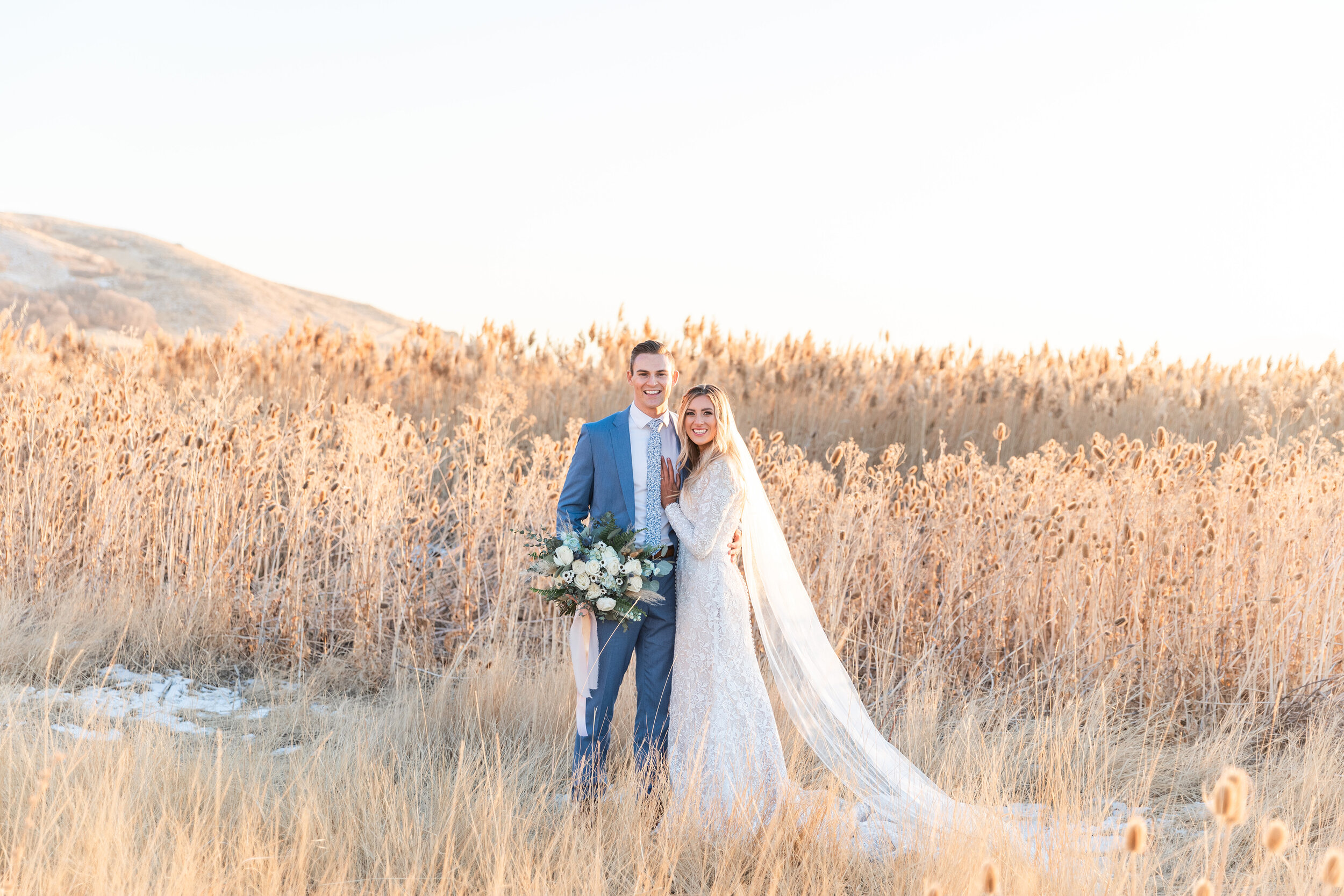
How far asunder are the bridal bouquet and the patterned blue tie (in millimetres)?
125

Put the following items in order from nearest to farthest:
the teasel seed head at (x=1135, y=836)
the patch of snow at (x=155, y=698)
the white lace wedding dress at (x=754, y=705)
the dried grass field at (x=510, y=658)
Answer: the teasel seed head at (x=1135, y=836)
the dried grass field at (x=510, y=658)
the white lace wedding dress at (x=754, y=705)
the patch of snow at (x=155, y=698)

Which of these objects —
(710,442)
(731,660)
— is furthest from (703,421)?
(731,660)

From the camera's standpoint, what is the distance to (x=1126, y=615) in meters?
5.40

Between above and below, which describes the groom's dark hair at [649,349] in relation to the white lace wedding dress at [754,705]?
above

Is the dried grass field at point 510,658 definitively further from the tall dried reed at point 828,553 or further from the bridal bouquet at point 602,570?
the bridal bouquet at point 602,570

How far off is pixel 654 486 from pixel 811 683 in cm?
98

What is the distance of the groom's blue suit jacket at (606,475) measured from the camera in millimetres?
3590

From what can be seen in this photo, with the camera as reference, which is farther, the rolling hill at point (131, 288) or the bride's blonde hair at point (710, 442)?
the rolling hill at point (131, 288)

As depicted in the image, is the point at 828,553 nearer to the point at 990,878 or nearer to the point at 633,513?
the point at 633,513

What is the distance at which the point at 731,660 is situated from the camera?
11.2 ft

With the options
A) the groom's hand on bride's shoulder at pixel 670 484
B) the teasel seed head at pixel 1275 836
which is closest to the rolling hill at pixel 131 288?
the groom's hand on bride's shoulder at pixel 670 484

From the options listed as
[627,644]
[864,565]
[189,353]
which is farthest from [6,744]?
[189,353]

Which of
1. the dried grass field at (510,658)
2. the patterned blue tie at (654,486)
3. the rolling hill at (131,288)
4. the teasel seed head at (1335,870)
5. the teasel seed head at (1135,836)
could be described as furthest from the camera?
the rolling hill at (131,288)

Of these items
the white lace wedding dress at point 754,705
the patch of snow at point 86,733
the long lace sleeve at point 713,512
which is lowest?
the patch of snow at point 86,733
